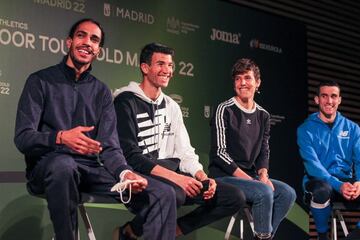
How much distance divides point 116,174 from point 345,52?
456cm

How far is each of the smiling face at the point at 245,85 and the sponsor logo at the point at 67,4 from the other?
1370 mm

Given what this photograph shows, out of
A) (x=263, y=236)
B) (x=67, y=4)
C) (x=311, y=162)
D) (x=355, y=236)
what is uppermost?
(x=67, y=4)

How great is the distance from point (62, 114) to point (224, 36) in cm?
252

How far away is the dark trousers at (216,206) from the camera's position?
3.24m

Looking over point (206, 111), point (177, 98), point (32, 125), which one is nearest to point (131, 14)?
point (177, 98)

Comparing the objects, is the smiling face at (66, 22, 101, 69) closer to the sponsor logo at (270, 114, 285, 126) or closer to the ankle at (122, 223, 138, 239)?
the ankle at (122, 223, 138, 239)

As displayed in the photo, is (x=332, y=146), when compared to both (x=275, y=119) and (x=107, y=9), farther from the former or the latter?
A: (x=107, y=9)

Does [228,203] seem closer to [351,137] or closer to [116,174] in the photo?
[116,174]

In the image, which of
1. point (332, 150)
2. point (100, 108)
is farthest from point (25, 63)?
point (332, 150)

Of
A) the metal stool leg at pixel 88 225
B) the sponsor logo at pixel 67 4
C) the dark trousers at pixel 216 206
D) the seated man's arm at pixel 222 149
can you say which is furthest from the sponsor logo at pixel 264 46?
the metal stool leg at pixel 88 225

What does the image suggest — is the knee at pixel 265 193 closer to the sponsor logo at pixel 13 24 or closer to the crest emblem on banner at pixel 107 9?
the crest emblem on banner at pixel 107 9

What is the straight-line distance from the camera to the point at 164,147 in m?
3.51

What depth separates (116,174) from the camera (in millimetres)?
2832

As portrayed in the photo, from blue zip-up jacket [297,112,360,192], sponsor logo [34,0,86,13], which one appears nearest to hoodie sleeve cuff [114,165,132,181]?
sponsor logo [34,0,86,13]
